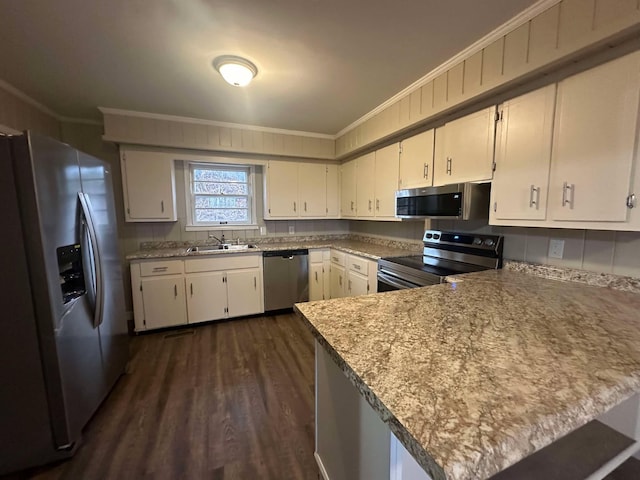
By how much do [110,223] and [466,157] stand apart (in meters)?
2.85

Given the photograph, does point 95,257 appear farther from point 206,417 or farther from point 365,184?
point 365,184

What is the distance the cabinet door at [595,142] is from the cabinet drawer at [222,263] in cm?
293

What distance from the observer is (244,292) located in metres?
3.43

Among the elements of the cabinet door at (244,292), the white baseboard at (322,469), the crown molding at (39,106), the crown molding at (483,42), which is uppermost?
the crown molding at (39,106)

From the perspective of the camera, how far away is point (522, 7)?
4.88 ft

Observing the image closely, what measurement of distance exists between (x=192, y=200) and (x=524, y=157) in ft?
11.8

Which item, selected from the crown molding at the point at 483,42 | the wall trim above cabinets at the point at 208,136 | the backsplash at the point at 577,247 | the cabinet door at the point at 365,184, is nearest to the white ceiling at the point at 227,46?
the crown molding at the point at 483,42

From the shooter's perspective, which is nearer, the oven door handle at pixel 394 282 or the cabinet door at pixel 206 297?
the oven door handle at pixel 394 282

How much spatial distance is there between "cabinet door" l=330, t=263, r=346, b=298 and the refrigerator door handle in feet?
8.01

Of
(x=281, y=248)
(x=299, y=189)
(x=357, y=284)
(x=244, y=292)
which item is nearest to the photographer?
(x=357, y=284)

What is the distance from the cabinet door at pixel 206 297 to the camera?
3186mm

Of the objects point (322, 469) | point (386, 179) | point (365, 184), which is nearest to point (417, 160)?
point (386, 179)

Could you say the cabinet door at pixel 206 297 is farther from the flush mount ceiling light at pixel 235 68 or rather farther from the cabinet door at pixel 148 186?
the flush mount ceiling light at pixel 235 68

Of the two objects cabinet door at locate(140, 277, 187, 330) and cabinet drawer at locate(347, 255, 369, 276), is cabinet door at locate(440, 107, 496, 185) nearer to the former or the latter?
cabinet drawer at locate(347, 255, 369, 276)
